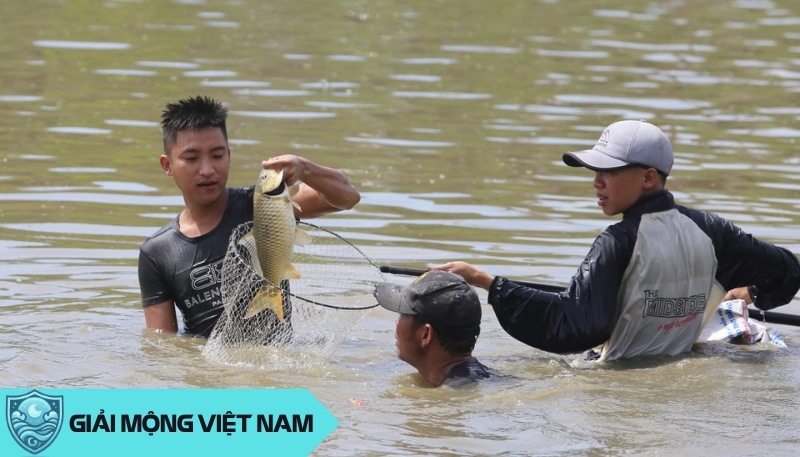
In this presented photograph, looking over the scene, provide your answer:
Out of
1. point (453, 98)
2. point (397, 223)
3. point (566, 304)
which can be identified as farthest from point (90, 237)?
point (453, 98)

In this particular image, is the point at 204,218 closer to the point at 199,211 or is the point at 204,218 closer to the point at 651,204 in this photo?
the point at 199,211

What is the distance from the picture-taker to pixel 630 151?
24.0 ft

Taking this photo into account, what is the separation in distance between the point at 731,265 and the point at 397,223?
4.56 m

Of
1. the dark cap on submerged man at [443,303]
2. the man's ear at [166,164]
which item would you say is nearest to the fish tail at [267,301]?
the dark cap on submerged man at [443,303]

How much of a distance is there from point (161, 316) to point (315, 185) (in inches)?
52.2

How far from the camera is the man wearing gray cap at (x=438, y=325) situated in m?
6.82

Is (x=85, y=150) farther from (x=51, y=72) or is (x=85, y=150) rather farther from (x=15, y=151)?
(x=51, y=72)

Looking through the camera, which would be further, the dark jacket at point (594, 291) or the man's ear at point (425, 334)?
the dark jacket at point (594, 291)

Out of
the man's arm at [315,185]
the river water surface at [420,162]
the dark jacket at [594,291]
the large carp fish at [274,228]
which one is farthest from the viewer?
the dark jacket at [594,291]

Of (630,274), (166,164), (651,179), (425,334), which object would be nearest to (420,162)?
(166,164)

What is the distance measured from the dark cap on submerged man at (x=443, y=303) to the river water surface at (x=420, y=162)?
409mm

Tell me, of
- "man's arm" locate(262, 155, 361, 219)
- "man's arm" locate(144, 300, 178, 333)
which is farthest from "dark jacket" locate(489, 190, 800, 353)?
"man's arm" locate(144, 300, 178, 333)

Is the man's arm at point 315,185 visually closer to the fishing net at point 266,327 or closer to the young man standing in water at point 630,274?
the fishing net at point 266,327

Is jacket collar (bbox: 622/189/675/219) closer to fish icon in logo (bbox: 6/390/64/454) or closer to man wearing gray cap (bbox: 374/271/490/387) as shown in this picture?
man wearing gray cap (bbox: 374/271/490/387)
